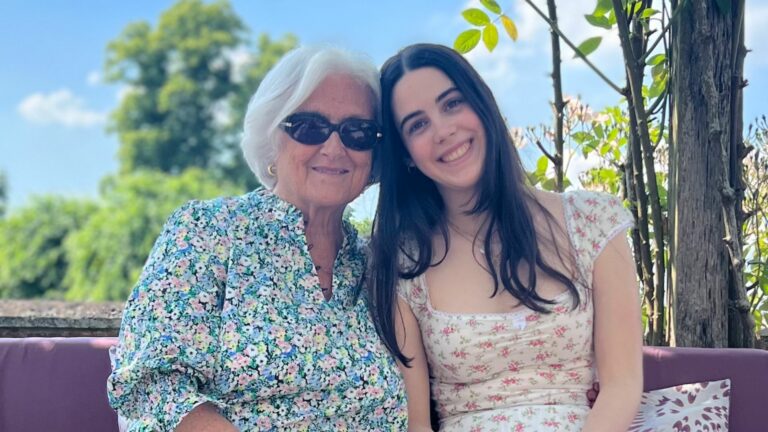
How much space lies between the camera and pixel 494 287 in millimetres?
2197

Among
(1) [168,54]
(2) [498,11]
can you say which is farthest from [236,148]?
(2) [498,11]

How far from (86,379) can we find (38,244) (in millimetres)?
17682

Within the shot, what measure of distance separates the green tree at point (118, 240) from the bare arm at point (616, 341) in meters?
14.4

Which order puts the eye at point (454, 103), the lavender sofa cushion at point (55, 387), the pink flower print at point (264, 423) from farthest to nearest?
the lavender sofa cushion at point (55, 387), the eye at point (454, 103), the pink flower print at point (264, 423)

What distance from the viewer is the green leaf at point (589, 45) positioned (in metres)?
2.64

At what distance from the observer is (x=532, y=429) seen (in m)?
2.10

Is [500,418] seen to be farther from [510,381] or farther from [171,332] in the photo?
[171,332]

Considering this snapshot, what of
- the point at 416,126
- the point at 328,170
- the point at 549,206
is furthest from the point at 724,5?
the point at 328,170

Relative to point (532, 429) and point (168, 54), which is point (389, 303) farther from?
point (168, 54)

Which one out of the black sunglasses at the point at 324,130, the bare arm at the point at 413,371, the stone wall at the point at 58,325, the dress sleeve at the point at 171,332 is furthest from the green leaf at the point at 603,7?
the stone wall at the point at 58,325

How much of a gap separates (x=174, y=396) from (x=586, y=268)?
1107mm

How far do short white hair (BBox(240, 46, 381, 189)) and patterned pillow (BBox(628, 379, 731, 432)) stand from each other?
1122 mm

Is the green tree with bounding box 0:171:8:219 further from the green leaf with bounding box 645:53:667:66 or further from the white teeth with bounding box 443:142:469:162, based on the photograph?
the white teeth with bounding box 443:142:469:162

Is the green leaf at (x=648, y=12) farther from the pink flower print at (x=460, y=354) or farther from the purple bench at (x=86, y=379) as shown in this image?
the pink flower print at (x=460, y=354)
